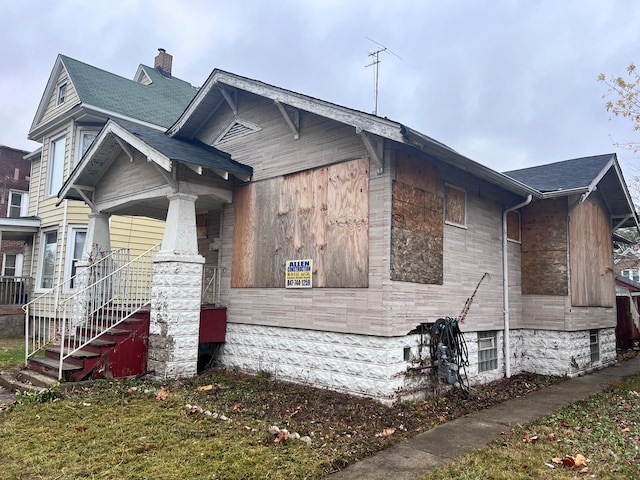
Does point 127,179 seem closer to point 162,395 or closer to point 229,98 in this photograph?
point 229,98

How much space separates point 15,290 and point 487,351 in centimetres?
1516

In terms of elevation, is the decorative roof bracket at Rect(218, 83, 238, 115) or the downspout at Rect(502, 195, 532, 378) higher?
the decorative roof bracket at Rect(218, 83, 238, 115)

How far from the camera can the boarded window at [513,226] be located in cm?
1004

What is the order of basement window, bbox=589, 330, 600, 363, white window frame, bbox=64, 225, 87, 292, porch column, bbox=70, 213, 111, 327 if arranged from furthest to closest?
white window frame, bbox=64, 225, 87, 292
basement window, bbox=589, 330, 600, 363
porch column, bbox=70, 213, 111, 327

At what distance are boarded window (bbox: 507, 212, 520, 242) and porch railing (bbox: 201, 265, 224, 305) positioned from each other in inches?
244

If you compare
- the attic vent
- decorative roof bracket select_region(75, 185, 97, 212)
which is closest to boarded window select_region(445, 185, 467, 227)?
the attic vent

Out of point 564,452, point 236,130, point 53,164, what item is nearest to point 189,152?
point 236,130

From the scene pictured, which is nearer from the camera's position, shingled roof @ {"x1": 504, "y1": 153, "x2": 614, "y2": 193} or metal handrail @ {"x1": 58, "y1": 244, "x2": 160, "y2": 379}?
metal handrail @ {"x1": 58, "y1": 244, "x2": 160, "y2": 379}

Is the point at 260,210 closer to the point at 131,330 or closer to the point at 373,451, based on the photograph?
the point at 131,330

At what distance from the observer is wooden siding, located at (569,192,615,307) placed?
1019cm

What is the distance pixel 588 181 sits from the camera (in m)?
9.68

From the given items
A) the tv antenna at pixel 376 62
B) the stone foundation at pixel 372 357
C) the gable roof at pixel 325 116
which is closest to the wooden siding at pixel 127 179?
the gable roof at pixel 325 116

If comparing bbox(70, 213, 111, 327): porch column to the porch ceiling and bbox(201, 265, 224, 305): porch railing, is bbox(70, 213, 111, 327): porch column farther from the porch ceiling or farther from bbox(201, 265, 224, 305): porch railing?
bbox(201, 265, 224, 305): porch railing

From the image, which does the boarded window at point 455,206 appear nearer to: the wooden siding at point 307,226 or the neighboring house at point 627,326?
the wooden siding at point 307,226
